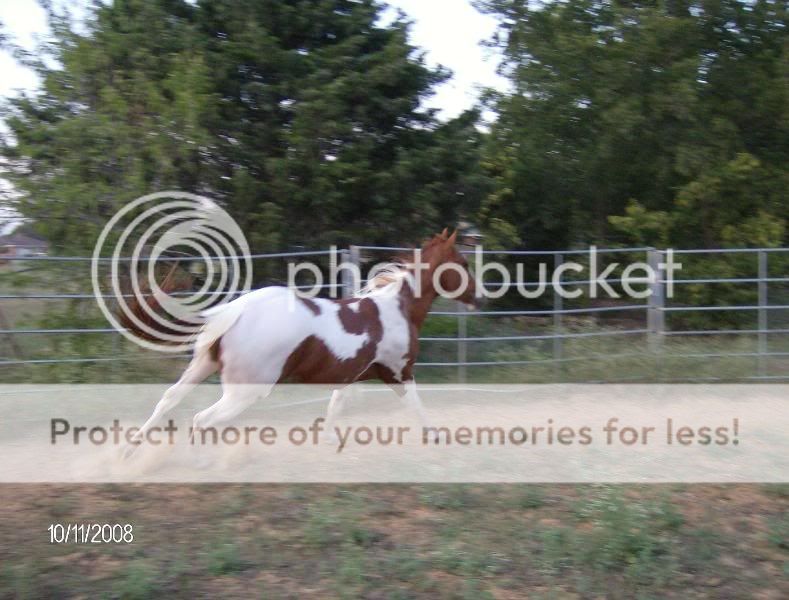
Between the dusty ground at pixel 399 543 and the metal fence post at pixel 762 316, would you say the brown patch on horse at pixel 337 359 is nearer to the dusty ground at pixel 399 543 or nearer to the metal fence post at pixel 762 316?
the dusty ground at pixel 399 543

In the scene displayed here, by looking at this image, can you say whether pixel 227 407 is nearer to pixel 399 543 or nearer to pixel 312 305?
pixel 312 305

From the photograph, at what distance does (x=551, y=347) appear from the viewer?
32.6 ft

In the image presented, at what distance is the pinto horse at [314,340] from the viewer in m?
5.58

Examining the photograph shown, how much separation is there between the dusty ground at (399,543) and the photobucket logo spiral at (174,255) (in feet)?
5.93

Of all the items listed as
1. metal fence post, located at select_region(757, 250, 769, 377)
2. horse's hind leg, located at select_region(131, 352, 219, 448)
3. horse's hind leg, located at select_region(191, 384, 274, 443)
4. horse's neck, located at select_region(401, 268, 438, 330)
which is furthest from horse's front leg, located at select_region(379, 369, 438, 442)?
metal fence post, located at select_region(757, 250, 769, 377)

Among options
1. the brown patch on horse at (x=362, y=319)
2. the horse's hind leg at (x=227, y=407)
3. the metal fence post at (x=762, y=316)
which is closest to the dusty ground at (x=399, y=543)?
the horse's hind leg at (x=227, y=407)

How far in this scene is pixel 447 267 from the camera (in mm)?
7121

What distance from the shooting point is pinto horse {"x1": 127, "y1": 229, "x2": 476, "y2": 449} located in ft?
18.3

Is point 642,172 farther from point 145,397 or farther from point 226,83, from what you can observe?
point 145,397

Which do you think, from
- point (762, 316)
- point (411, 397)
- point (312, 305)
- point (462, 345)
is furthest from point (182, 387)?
point (762, 316)

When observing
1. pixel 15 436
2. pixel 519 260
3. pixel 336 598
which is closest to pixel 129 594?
pixel 336 598

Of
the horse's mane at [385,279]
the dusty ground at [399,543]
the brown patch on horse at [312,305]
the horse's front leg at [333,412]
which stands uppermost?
the horse's mane at [385,279]

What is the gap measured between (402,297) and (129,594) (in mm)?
3413

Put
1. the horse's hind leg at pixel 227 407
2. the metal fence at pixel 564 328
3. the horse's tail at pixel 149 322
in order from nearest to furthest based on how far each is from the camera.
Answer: the horse's hind leg at pixel 227 407, the horse's tail at pixel 149 322, the metal fence at pixel 564 328
